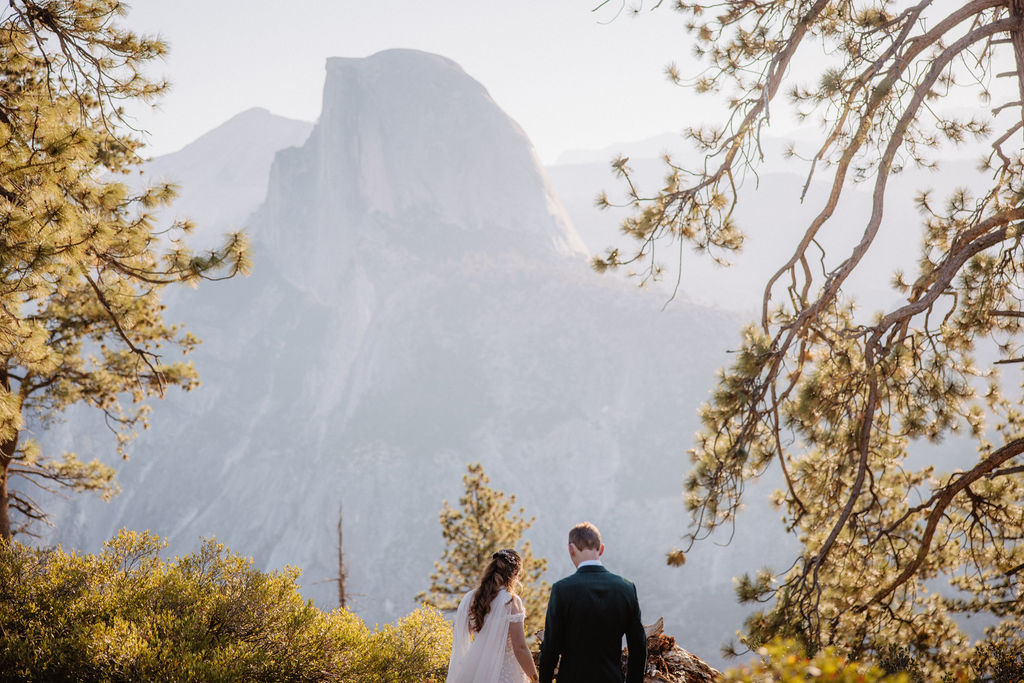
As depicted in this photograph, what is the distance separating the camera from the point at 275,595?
213 inches

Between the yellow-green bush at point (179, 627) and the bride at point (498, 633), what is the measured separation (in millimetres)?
1581

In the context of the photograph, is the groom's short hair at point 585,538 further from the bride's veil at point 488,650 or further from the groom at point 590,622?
the bride's veil at point 488,650

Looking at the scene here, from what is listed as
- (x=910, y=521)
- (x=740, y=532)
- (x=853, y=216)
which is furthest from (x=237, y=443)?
(x=853, y=216)

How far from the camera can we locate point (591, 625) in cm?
310

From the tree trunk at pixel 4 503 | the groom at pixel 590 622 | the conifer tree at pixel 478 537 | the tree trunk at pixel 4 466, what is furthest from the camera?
the conifer tree at pixel 478 537

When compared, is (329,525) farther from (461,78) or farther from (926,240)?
(461,78)

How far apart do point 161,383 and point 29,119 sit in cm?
329

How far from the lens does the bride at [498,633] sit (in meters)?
3.70

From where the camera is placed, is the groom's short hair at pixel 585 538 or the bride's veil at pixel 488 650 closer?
the groom's short hair at pixel 585 538

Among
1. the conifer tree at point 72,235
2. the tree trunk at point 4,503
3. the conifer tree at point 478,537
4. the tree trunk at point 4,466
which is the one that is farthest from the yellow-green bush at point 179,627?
the conifer tree at point 478,537

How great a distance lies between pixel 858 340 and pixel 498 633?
3.52 metres

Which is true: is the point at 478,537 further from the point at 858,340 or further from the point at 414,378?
the point at 414,378

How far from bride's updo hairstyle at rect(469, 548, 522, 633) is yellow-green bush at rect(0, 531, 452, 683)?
1.74 metres

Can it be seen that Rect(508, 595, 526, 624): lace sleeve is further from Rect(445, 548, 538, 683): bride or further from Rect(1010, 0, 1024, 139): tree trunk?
Rect(1010, 0, 1024, 139): tree trunk
